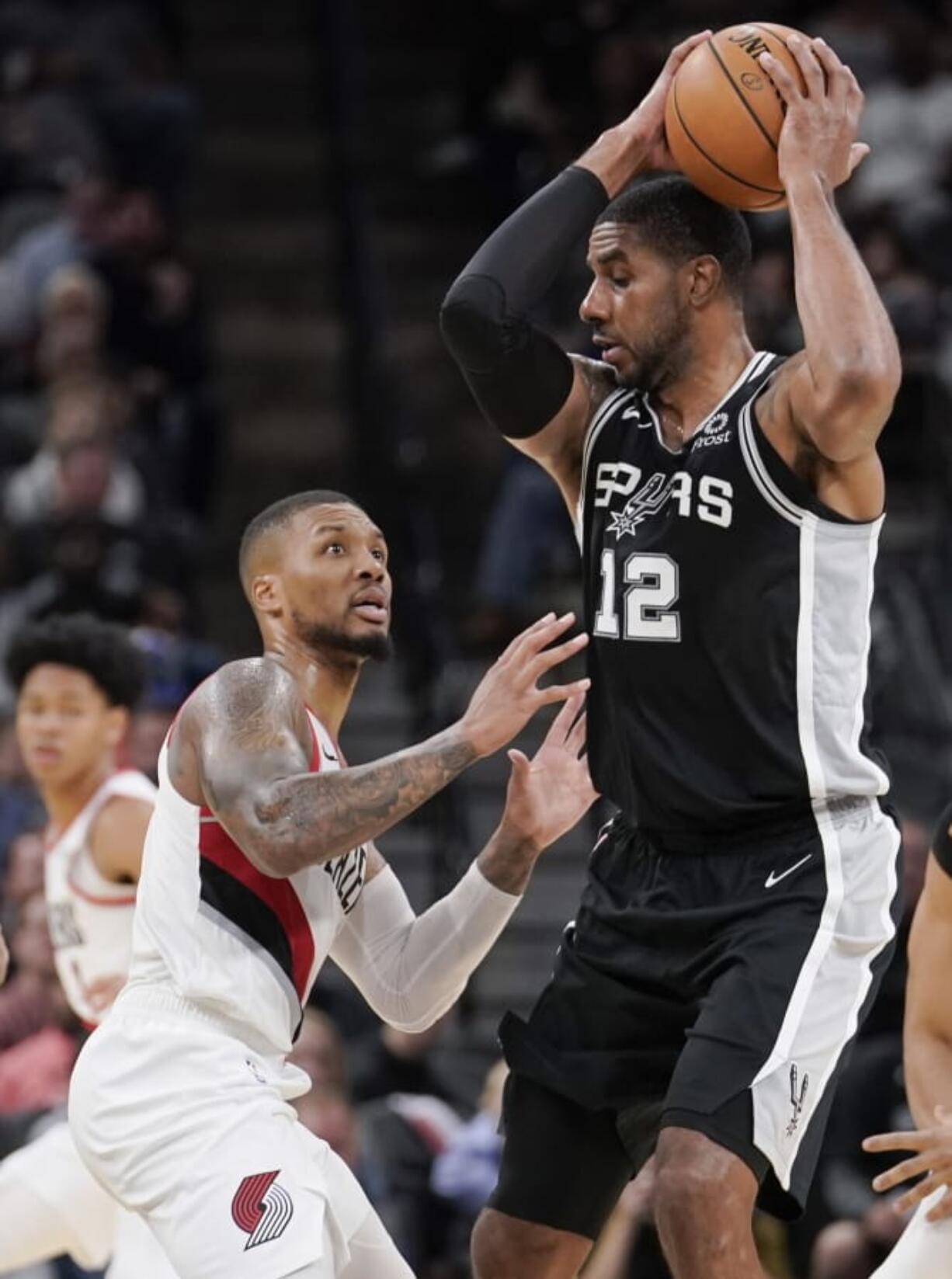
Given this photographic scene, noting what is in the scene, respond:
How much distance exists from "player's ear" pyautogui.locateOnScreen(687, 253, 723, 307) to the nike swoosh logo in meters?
1.13

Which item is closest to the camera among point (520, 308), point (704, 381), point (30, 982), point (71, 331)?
point (704, 381)

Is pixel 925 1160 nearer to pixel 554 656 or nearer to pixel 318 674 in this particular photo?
pixel 554 656

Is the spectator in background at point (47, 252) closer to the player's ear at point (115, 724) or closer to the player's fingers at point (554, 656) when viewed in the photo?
the player's ear at point (115, 724)

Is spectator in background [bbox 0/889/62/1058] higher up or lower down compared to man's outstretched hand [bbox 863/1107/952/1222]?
lower down

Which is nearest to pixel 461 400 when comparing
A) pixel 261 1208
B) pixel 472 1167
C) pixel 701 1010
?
pixel 472 1167

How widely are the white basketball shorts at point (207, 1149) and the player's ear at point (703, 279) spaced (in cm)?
172

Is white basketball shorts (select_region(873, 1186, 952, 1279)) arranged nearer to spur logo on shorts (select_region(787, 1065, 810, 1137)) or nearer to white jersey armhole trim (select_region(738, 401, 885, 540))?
spur logo on shorts (select_region(787, 1065, 810, 1137))

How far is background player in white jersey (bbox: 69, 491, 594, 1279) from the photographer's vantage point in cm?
Answer: 492

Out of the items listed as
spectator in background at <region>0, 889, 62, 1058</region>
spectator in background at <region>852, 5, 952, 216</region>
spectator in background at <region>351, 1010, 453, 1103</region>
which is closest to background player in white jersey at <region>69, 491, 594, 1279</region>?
spectator in background at <region>0, 889, 62, 1058</region>

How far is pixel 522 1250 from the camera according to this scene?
5293mm

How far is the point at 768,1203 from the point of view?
5.08 m

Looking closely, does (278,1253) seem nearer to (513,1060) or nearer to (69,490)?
(513,1060)

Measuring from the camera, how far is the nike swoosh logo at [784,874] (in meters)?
5.11

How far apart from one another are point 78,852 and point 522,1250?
195 cm
